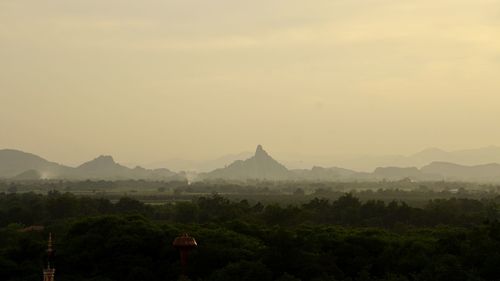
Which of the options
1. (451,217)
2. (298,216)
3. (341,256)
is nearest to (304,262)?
(341,256)

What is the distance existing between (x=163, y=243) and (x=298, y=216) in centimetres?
2936

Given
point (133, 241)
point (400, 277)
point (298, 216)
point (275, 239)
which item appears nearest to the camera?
point (400, 277)

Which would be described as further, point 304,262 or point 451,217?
point 451,217

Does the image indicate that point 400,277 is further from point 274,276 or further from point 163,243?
point 163,243

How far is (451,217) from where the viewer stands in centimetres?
8162

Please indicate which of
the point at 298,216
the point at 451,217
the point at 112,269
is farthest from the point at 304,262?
the point at 451,217

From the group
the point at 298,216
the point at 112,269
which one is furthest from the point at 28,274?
the point at 298,216

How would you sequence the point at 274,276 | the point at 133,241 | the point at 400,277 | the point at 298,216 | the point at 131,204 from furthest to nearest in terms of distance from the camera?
the point at 131,204 < the point at 298,216 < the point at 133,241 < the point at 274,276 < the point at 400,277

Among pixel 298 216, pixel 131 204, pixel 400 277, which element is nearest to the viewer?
pixel 400 277

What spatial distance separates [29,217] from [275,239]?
162 feet

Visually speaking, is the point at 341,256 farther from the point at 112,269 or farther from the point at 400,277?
the point at 112,269

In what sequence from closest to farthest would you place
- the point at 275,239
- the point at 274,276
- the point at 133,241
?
1. the point at 274,276
2. the point at 275,239
3. the point at 133,241

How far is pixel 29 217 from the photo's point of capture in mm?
86875

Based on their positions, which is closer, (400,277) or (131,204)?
(400,277)
